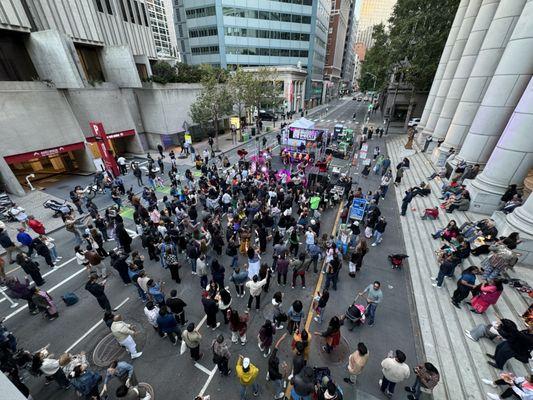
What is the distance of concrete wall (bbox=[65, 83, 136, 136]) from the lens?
69.1 feet

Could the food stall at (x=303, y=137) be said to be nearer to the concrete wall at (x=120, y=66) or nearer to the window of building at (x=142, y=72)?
the concrete wall at (x=120, y=66)

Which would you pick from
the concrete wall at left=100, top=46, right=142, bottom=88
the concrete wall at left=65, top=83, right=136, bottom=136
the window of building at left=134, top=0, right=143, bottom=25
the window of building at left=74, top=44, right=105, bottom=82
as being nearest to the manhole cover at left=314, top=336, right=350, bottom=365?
the concrete wall at left=65, top=83, right=136, bottom=136

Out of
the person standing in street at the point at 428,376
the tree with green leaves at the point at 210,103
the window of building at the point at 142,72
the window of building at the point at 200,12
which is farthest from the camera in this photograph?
the window of building at the point at 200,12

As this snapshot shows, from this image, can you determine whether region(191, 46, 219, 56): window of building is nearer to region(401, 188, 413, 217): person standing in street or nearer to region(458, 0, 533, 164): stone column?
region(458, 0, 533, 164): stone column

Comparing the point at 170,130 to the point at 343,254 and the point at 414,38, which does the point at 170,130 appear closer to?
the point at 343,254

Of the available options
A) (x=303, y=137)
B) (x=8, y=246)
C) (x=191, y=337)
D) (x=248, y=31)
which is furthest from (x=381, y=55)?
(x=8, y=246)

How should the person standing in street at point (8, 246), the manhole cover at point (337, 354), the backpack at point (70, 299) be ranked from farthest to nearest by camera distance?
the person standing in street at point (8, 246) → the backpack at point (70, 299) → the manhole cover at point (337, 354)

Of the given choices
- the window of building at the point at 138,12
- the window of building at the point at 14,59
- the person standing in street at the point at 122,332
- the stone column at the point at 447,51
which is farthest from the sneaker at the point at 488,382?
the window of building at the point at 138,12

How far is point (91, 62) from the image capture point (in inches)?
929

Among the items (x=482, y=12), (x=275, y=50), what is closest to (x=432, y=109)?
(x=482, y=12)

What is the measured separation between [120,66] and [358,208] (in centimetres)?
2621

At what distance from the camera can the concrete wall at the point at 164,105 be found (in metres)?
25.9

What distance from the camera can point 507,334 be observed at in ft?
20.3

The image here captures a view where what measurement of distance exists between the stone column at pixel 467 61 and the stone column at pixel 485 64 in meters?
1.65
